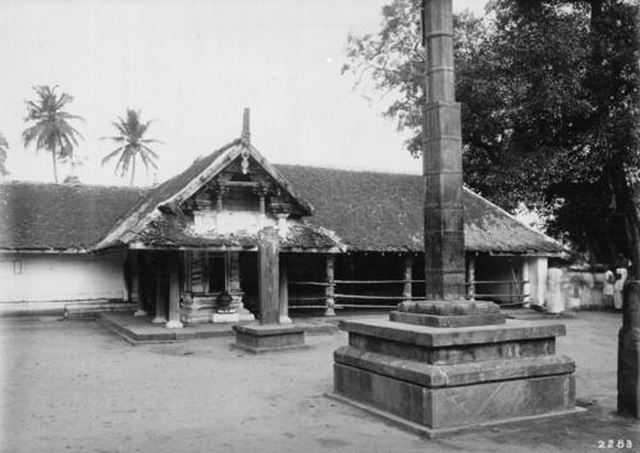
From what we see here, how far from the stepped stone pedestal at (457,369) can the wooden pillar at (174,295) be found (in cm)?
908

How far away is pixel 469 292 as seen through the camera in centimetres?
2173

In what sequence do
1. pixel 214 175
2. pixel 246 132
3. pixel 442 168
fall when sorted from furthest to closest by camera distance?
pixel 246 132 → pixel 214 175 → pixel 442 168

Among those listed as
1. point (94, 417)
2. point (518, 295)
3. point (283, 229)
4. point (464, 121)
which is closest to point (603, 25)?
point (464, 121)

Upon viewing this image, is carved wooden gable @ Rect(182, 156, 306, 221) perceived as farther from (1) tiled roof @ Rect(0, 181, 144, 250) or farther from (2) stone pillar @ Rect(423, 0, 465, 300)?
(2) stone pillar @ Rect(423, 0, 465, 300)

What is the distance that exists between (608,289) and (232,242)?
14684 millimetres

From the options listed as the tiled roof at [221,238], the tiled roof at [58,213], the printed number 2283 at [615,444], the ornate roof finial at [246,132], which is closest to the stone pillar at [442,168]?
the printed number 2283 at [615,444]

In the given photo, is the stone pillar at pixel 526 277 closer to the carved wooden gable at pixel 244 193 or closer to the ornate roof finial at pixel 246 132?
the carved wooden gable at pixel 244 193

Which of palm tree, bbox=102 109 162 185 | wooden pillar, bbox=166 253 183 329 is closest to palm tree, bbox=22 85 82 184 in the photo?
palm tree, bbox=102 109 162 185

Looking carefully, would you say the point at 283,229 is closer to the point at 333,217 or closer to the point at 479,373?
the point at 333,217

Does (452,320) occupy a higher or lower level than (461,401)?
higher

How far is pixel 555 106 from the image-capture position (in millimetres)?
22328

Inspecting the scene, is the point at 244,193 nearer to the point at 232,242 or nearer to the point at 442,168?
the point at 232,242

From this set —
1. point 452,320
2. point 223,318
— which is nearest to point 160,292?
point 223,318

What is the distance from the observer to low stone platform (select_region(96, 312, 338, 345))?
1443cm
